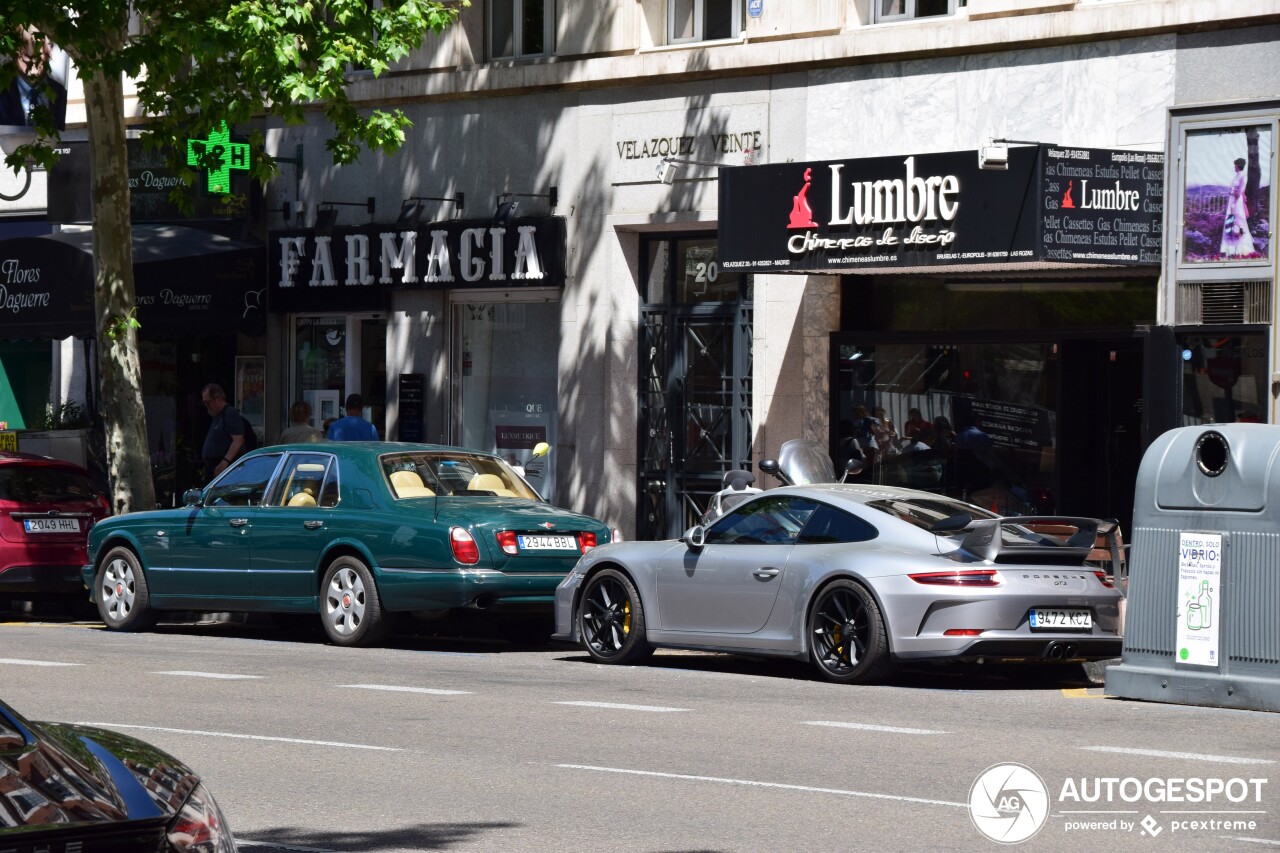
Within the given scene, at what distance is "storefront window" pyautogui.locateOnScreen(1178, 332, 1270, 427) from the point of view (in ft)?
55.8

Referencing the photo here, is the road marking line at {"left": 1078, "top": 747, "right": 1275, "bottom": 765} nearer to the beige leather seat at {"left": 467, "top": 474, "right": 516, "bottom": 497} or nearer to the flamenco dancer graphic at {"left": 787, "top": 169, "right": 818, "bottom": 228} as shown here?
the beige leather seat at {"left": 467, "top": 474, "right": 516, "bottom": 497}

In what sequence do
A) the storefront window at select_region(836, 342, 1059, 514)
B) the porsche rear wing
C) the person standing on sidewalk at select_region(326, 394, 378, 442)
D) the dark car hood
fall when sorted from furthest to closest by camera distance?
the person standing on sidewalk at select_region(326, 394, 378, 442), the storefront window at select_region(836, 342, 1059, 514), the porsche rear wing, the dark car hood

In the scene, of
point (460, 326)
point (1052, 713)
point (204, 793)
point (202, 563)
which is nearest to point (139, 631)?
point (202, 563)

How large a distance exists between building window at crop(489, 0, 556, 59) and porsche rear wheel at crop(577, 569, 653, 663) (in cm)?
1000

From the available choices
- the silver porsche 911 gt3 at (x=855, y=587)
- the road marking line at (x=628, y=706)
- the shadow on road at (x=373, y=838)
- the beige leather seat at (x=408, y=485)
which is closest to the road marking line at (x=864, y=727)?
the road marking line at (x=628, y=706)

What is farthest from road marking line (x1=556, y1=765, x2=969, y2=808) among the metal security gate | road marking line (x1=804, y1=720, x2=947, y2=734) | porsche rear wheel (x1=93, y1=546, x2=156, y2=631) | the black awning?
the black awning

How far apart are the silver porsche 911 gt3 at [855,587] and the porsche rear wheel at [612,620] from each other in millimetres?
11

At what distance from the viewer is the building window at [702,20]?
69.9ft

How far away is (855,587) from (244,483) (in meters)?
6.00

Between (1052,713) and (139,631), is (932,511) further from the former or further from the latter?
(139,631)

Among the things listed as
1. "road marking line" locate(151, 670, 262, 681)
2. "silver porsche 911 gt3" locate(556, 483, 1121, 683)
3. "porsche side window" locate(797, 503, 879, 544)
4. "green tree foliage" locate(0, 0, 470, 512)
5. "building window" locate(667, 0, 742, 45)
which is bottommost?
"road marking line" locate(151, 670, 262, 681)

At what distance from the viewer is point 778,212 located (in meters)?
18.2

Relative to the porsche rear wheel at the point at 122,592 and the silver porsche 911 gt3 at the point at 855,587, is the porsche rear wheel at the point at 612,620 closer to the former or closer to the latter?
the silver porsche 911 gt3 at the point at 855,587

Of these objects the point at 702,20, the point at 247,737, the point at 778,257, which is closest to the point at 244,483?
the point at 778,257
